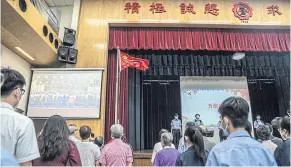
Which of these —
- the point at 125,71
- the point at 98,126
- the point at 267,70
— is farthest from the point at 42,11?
the point at 267,70

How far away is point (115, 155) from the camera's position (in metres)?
1.99

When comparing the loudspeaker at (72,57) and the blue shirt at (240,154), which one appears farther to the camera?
the loudspeaker at (72,57)

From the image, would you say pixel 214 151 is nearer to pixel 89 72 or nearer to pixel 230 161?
pixel 230 161

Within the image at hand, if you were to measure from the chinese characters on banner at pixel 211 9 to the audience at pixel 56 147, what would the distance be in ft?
14.3

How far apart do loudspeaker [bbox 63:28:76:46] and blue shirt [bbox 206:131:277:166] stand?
4.40 meters

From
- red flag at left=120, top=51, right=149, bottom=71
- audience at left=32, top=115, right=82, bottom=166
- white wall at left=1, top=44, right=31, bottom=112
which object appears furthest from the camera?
red flag at left=120, top=51, right=149, bottom=71

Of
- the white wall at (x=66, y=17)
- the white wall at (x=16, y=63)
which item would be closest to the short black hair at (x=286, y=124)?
the white wall at (x=16, y=63)

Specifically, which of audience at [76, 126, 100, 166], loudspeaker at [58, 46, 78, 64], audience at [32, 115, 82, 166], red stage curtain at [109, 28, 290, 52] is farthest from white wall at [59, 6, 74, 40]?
audience at [32, 115, 82, 166]

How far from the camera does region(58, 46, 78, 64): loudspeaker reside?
4547 millimetres

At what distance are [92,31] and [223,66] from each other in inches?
153

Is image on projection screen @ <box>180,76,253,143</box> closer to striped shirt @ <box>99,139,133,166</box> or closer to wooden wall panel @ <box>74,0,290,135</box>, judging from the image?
wooden wall panel @ <box>74,0,290,135</box>

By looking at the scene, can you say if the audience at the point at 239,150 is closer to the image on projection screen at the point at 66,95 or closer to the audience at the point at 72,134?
the audience at the point at 72,134

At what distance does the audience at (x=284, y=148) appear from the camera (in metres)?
1.34

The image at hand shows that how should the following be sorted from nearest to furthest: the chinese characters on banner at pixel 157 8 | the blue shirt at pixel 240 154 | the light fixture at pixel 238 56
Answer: the blue shirt at pixel 240 154
the chinese characters on banner at pixel 157 8
the light fixture at pixel 238 56
